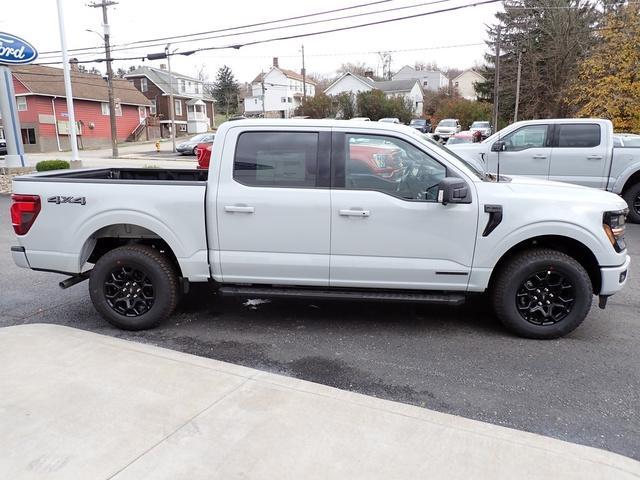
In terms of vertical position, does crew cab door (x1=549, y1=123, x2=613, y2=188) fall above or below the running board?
above

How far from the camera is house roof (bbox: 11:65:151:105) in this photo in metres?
41.8

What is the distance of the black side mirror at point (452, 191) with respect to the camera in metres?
4.13

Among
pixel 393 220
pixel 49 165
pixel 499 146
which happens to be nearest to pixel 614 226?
pixel 393 220

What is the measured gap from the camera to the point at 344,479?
2643 mm

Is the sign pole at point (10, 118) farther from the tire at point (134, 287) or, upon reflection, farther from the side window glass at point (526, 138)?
the side window glass at point (526, 138)

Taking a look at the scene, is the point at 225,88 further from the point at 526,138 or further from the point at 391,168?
the point at 391,168

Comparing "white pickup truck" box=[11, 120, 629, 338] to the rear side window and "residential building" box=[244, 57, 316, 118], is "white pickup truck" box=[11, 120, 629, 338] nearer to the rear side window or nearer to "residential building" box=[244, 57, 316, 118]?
the rear side window

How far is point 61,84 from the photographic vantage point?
44656mm

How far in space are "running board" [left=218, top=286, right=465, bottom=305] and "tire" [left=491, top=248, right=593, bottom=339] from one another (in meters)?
0.40

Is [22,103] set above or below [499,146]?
above


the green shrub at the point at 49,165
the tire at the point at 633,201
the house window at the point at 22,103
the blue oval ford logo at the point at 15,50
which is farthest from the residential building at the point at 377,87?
the tire at the point at 633,201

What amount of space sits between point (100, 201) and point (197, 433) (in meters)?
2.48

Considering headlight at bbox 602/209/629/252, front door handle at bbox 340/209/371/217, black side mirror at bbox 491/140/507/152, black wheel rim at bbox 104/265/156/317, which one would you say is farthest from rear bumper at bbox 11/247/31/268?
black side mirror at bbox 491/140/507/152

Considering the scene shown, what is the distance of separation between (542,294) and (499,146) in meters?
6.09
